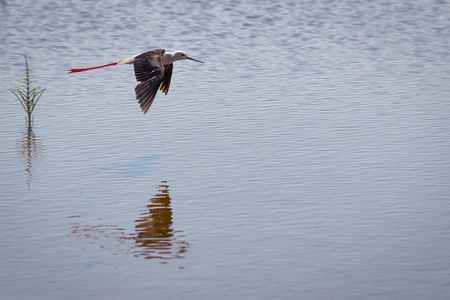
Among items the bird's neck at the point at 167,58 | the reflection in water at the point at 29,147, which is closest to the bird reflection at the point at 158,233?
the reflection in water at the point at 29,147

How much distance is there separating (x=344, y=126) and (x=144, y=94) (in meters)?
2.45

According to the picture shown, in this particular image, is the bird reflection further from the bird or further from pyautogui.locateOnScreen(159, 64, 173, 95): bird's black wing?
pyautogui.locateOnScreen(159, 64, 173, 95): bird's black wing

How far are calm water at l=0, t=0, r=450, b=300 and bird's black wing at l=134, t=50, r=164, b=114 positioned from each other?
575 millimetres

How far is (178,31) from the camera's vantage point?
16438mm

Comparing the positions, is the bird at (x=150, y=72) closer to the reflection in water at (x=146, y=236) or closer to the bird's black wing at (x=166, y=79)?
the bird's black wing at (x=166, y=79)

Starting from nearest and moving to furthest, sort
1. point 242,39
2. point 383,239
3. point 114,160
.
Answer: point 383,239 < point 114,160 < point 242,39

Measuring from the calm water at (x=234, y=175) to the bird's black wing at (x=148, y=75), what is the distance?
1.89ft

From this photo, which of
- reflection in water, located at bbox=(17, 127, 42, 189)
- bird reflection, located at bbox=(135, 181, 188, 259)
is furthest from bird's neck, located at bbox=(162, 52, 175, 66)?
bird reflection, located at bbox=(135, 181, 188, 259)

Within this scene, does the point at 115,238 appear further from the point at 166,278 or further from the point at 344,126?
the point at 344,126

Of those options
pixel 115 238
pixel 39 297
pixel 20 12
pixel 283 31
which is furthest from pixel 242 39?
pixel 39 297

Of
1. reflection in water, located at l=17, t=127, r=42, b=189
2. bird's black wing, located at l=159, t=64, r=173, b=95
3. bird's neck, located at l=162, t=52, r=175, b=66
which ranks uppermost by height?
bird's neck, located at l=162, t=52, r=175, b=66

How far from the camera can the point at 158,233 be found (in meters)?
6.25

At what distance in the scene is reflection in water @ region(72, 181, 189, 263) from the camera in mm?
5867

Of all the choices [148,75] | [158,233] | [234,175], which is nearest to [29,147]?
[148,75]
